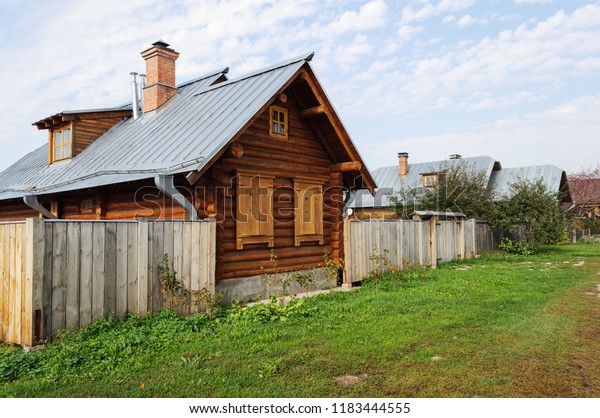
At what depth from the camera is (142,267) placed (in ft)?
26.8

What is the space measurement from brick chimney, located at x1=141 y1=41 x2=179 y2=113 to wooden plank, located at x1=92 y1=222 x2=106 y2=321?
9291 millimetres

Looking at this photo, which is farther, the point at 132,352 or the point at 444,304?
the point at 444,304

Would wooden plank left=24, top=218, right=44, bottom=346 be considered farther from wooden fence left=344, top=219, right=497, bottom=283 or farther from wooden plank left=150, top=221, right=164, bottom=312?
wooden fence left=344, top=219, right=497, bottom=283

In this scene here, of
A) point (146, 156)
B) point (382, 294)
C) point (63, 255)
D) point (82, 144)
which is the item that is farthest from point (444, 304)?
point (82, 144)

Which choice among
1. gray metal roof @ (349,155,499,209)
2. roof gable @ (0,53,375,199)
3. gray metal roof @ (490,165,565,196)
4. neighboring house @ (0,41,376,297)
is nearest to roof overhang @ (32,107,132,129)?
neighboring house @ (0,41,376,297)

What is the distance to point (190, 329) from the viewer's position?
301 inches

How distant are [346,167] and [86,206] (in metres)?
7.82

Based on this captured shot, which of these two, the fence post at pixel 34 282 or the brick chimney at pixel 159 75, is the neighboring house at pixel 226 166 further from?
the fence post at pixel 34 282

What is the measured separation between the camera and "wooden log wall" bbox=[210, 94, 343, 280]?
10.7m
